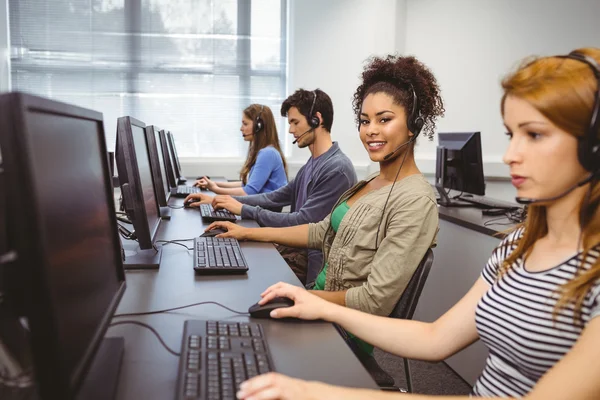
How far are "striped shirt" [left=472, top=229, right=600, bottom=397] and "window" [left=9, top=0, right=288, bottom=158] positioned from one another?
4045mm

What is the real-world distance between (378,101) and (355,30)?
3194 mm

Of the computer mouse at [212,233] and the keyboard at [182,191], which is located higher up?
the computer mouse at [212,233]

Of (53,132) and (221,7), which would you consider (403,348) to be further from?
(221,7)

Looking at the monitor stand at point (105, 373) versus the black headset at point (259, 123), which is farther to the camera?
the black headset at point (259, 123)

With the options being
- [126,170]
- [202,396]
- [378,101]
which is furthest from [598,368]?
[126,170]

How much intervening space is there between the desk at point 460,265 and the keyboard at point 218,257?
112 centimetres

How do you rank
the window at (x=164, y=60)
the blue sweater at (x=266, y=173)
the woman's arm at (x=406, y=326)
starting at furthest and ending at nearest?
the window at (x=164, y=60), the blue sweater at (x=266, y=173), the woman's arm at (x=406, y=326)

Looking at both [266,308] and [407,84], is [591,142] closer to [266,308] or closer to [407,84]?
[266,308]

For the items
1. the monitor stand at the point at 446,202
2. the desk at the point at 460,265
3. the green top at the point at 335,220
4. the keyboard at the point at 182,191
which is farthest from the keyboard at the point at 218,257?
the monitor stand at the point at 446,202

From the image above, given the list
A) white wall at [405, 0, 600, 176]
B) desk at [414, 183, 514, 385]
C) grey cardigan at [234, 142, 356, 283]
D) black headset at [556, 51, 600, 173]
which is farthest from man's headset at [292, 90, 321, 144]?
white wall at [405, 0, 600, 176]

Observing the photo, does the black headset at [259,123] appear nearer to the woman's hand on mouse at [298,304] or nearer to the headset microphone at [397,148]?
the headset microphone at [397,148]

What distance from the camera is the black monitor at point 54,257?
0.54 m

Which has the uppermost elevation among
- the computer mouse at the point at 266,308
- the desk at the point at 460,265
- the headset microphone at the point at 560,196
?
the headset microphone at the point at 560,196

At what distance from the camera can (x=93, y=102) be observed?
15.2 feet
